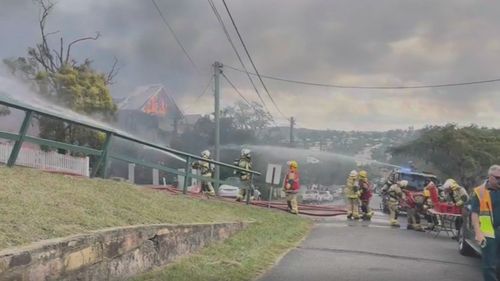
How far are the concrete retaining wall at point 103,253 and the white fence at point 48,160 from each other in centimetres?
874

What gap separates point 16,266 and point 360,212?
16584 millimetres

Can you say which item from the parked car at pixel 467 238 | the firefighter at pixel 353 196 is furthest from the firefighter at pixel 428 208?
the parked car at pixel 467 238

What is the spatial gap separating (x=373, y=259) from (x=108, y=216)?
15.9ft

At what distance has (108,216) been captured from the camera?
7.20 meters

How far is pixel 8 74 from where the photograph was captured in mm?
30516

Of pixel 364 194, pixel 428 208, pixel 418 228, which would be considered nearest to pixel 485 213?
pixel 418 228

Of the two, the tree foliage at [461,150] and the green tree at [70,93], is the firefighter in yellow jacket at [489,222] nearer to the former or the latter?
the green tree at [70,93]

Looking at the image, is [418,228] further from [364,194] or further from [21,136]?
[21,136]

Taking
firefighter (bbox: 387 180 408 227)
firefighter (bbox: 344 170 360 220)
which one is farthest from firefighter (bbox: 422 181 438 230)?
firefighter (bbox: 344 170 360 220)

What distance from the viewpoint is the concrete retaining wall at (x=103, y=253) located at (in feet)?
15.7

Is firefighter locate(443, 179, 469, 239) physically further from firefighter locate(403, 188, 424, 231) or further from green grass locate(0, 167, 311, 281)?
green grass locate(0, 167, 311, 281)

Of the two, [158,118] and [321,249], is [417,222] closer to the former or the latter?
[321,249]

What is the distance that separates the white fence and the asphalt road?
7.56 metres

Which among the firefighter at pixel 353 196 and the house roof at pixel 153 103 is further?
the house roof at pixel 153 103
